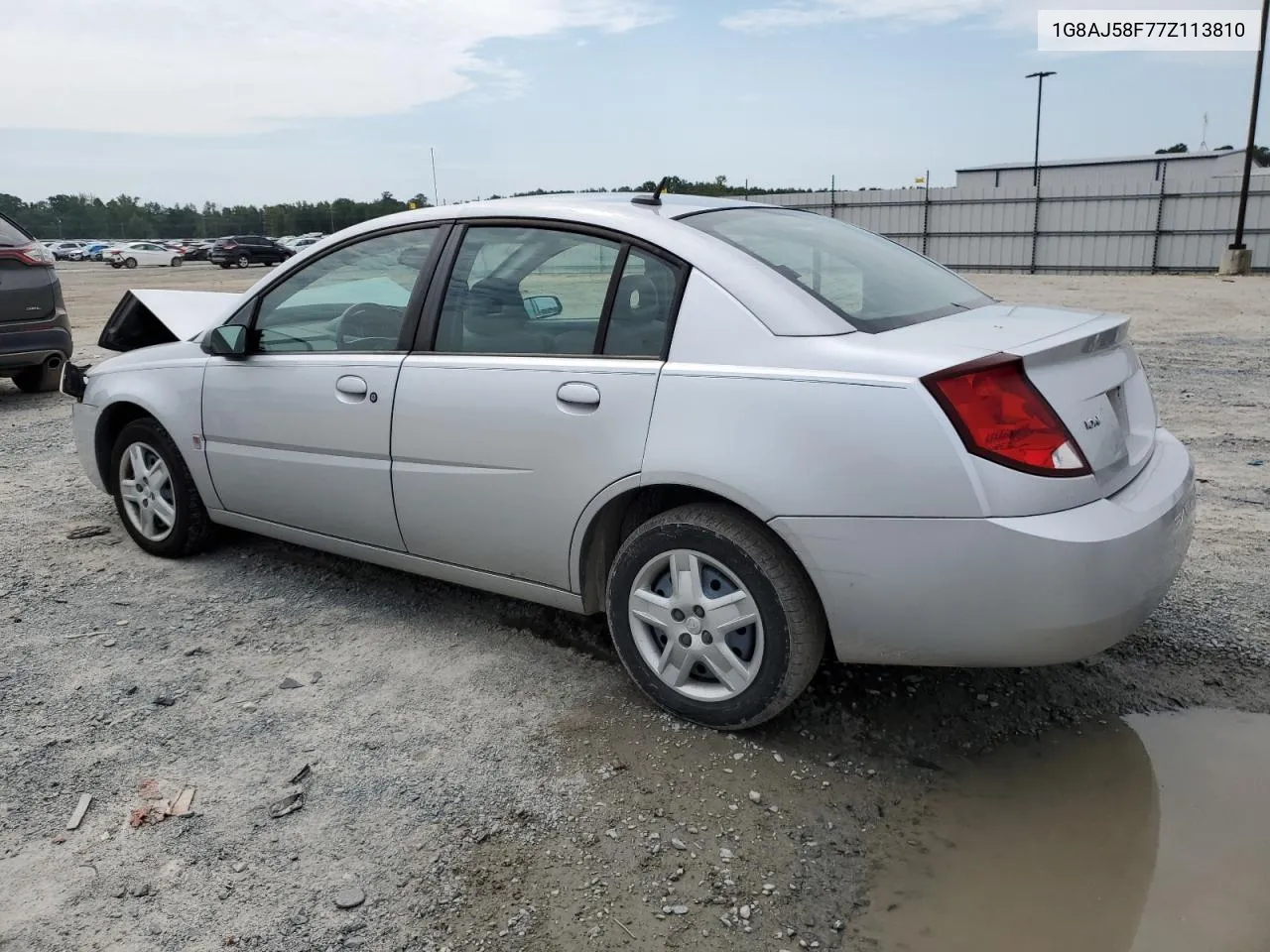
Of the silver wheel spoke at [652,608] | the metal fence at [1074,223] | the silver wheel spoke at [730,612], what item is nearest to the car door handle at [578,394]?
the silver wheel spoke at [652,608]

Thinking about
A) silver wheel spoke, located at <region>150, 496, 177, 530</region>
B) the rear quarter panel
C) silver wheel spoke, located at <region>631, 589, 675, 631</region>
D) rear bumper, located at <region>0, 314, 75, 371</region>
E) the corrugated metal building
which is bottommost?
silver wheel spoke, located at <region>150, 496, 177, 530</region>

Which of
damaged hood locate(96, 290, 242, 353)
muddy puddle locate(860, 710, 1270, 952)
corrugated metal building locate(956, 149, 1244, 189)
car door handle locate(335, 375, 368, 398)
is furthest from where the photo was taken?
corrugated metal building locate(956, 149, 1244, 189)

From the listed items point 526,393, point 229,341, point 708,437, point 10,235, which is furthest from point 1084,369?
point 10,235

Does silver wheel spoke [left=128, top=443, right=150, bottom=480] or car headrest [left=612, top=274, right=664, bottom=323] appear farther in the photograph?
silver wheel spoke [left=128, top=443, right=150, bottom=480]

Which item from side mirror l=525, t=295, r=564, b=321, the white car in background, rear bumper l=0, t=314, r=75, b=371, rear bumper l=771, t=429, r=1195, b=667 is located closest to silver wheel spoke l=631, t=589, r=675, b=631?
rear bumper l=771, t=429, r=1195, b=667

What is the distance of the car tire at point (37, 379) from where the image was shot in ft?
30.9

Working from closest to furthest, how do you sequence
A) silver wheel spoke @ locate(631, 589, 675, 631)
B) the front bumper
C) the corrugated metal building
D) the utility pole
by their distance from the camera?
silver wheel spoke @ locate(631, 589, 675, 631)
the front bumper
the utility pole
the corrugated metal building

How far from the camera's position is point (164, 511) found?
14.8ft

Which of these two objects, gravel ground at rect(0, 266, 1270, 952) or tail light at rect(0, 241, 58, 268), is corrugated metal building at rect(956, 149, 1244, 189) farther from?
gravel ground at rect(0, 266, 1270, 952)

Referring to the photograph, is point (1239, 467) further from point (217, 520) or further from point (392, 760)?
point (217, 520)

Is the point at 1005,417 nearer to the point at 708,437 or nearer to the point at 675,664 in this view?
the point at 708,437

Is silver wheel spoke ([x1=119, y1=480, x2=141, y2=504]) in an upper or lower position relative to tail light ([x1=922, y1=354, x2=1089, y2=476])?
lower

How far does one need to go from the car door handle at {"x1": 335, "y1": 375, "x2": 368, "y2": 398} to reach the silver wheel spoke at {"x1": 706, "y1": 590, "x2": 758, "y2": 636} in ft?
5.06

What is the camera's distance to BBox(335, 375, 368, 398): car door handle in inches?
140
